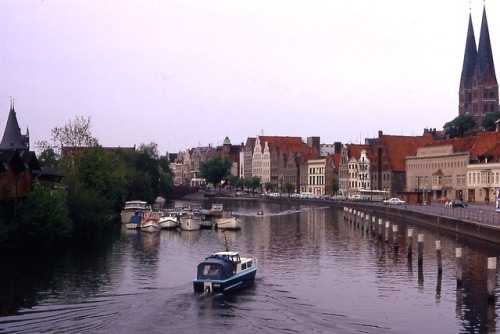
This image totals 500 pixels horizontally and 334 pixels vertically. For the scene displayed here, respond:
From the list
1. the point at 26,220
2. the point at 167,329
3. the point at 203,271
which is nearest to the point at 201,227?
the point at 26,220

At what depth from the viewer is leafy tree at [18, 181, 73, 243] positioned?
6203 centimetres

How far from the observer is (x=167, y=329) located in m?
33.4

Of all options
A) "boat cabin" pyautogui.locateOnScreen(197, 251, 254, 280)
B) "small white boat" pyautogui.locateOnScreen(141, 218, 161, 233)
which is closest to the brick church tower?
→ "small white boat" pyautogui.locateOnScreen(141, 218, 161, 233)

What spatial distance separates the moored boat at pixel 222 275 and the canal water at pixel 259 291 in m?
0.63

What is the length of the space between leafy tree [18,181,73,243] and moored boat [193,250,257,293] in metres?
22.6

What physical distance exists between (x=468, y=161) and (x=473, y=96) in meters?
82.3

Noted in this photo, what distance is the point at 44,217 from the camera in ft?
206

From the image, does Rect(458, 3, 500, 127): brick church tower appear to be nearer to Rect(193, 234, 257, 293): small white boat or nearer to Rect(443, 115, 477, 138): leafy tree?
Rect(443, 115, 477, 138): leafy tree

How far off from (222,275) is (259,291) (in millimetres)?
2827

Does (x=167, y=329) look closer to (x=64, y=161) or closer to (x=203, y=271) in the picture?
(x=203, y=271)

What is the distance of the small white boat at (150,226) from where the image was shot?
8456 centimetres

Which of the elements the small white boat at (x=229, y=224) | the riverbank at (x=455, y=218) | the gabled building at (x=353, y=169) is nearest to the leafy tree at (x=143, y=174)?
the small white boat at (x=229, y=224)

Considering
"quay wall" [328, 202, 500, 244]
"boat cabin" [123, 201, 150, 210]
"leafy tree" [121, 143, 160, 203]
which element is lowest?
"quay wall" [328, 202, 500, 244]

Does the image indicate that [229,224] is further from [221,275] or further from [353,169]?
[353,169]
